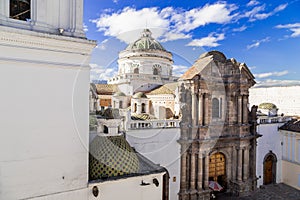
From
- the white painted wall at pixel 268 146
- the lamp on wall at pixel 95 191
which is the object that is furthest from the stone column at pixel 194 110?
the lamp on wall at pixel 95 191

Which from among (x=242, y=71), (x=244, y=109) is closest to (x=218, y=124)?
(x=244, y=109)

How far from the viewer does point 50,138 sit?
5.73m

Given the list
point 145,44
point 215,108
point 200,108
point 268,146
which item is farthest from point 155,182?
point 145,44

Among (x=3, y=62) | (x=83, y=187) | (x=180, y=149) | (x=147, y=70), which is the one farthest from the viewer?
(x=147, y=70)

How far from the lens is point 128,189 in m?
6.59

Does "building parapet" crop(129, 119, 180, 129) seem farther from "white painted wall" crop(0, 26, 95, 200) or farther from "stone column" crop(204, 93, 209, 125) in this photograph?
"white painted wall" crop(0, 26, 95, 200)

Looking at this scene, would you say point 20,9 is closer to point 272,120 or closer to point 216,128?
point 216,128

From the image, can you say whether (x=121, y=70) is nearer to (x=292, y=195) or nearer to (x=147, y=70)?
(x=147, y=70)

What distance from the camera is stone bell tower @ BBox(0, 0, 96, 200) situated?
5.24 metres

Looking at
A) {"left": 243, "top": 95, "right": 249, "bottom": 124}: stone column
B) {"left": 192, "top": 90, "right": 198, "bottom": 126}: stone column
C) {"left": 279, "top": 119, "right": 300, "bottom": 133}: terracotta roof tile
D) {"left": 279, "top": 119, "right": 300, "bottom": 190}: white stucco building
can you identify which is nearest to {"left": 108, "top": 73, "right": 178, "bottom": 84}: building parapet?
{"left": 192, "top": 90, "right": 198, "bottom": 126}: stone column

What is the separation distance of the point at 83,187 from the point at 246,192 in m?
12.8

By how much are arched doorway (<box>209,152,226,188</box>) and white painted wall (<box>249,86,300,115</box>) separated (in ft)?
45.2

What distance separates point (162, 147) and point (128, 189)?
6.39 meters

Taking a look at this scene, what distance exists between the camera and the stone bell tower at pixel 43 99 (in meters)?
5.24
